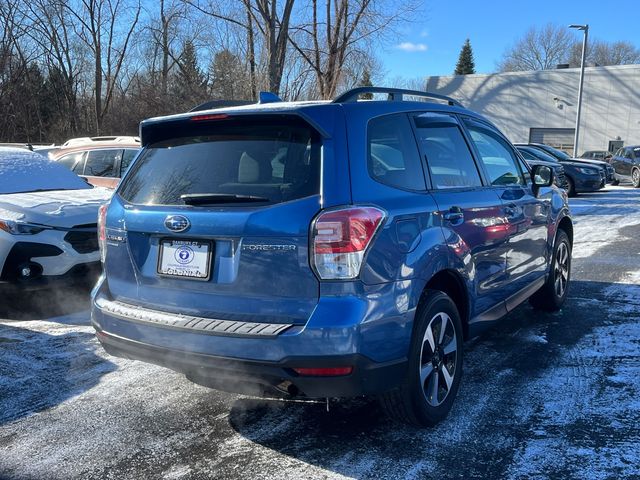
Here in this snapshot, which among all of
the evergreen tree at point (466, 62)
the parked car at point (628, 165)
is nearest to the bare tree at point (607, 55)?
the evergreen tree at point (466, 62)

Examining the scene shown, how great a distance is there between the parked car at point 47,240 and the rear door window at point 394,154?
3713 mm

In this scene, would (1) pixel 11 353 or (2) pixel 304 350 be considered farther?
(1) pixel 11 353

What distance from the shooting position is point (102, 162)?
31.9 ft

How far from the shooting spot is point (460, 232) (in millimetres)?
3602

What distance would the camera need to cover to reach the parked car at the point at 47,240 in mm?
5488

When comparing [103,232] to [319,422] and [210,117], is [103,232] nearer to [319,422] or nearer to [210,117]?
[210,117]

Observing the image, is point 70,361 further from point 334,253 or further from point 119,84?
point 119,84

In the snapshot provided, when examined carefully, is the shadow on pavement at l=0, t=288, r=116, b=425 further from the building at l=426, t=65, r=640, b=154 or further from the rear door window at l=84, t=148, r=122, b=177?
the building at l=426, t=65, r=640, b=154

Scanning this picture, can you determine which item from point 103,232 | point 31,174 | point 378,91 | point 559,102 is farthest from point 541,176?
point 559,102

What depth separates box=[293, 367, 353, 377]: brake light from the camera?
2.76 m

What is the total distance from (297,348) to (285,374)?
147mm

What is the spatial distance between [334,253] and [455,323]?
1.18 metres

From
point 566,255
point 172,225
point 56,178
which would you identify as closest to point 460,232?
point 172,225

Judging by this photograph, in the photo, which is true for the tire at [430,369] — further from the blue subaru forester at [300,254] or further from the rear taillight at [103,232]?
the rear taillight at [103,232]
